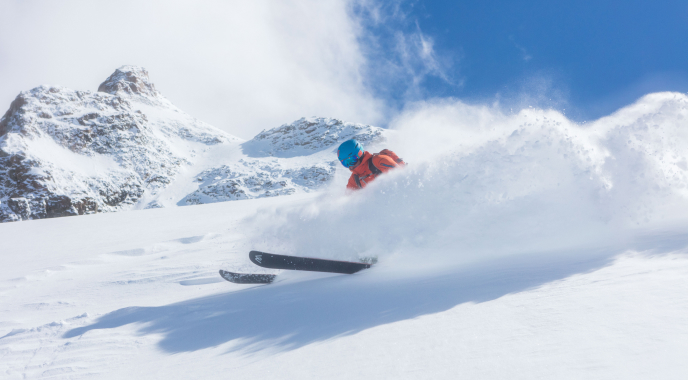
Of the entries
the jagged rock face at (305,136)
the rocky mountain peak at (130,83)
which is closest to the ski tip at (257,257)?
the jagged rock face at (305,136)

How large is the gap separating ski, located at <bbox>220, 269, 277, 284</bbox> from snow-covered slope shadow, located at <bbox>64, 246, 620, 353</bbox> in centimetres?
56

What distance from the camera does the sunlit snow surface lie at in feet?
5.43

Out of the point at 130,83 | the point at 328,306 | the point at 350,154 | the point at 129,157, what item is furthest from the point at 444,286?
the point at 130,83

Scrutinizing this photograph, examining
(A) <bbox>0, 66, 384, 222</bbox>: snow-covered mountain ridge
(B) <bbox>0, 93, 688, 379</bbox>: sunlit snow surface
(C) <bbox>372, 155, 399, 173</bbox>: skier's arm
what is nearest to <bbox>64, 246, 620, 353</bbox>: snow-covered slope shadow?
(B) <bbox>0, 93, 688, 379</bbox>: sunlit snow surface

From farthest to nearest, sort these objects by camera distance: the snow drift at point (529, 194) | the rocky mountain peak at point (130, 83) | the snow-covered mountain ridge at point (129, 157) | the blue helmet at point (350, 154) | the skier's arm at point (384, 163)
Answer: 1. the rocky mountain peak at point (130, 83)
2. the snow-covered mountain ridge at point (129, 157)
3. the blue helmet at point (350, 154)
4. the skier's arm at point (384, 163)
5. the snow drift at point (529, 194)

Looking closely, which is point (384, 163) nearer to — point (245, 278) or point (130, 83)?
point (245, 278)

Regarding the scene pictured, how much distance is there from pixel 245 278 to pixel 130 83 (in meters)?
190

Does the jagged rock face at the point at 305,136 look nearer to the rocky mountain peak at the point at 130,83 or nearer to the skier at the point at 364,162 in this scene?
the rocky mountain peak at the point at 130,83

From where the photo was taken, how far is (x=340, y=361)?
6.03 ft

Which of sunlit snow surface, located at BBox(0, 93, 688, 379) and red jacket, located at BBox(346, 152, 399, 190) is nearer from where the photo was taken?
sunlit snow surface, located at BBox(0, 93, 688, 379)

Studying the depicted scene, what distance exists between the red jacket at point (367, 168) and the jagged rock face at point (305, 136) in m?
117

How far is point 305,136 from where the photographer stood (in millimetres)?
137750

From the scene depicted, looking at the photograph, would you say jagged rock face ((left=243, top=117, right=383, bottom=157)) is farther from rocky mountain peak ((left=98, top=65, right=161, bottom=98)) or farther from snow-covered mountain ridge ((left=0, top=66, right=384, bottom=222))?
rocky mountain peak ((left=98, top=65, right=161, bottom=98))

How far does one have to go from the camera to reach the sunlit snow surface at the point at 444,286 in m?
1.65
